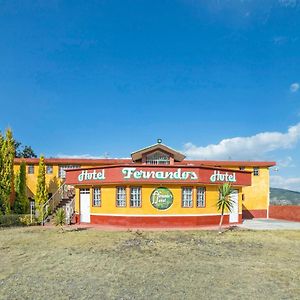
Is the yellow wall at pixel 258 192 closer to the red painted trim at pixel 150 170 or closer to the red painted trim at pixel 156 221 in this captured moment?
the red painted trim at pixel 150 170

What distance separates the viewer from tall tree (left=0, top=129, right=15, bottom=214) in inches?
1200

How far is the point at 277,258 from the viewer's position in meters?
14.4

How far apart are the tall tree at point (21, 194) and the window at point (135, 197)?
13887 mm

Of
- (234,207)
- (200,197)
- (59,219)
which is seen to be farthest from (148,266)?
(234,207)

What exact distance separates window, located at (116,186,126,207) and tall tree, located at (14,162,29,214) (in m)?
12.8

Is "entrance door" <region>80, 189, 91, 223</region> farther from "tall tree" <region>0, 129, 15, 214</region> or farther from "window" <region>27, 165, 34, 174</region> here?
"window" <region>27, 165, 34, 174</region>

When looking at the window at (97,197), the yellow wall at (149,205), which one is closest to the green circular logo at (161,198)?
the yellow wall at (149,205)

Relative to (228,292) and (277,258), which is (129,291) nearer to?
(228,292)

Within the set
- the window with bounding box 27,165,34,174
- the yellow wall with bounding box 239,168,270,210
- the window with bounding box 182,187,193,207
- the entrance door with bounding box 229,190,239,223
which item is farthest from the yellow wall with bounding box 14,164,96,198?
the yellow wall with bounding box 239,168,270,210

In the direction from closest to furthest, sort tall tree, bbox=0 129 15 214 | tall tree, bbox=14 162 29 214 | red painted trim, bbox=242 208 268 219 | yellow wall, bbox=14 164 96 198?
tall tree, bbox=0 129 15 214
tall tree, bbox=14 162 29 214
yellow wall, bbox=14 164 96 198
red painted trim, bbox=242 208 268 219

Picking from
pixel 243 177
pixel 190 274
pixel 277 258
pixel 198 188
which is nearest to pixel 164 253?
pixel 190 274

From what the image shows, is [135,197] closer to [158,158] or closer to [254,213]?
[158,158]

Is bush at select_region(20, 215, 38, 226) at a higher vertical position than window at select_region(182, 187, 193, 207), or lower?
lower

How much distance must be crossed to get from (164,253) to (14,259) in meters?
6.34
